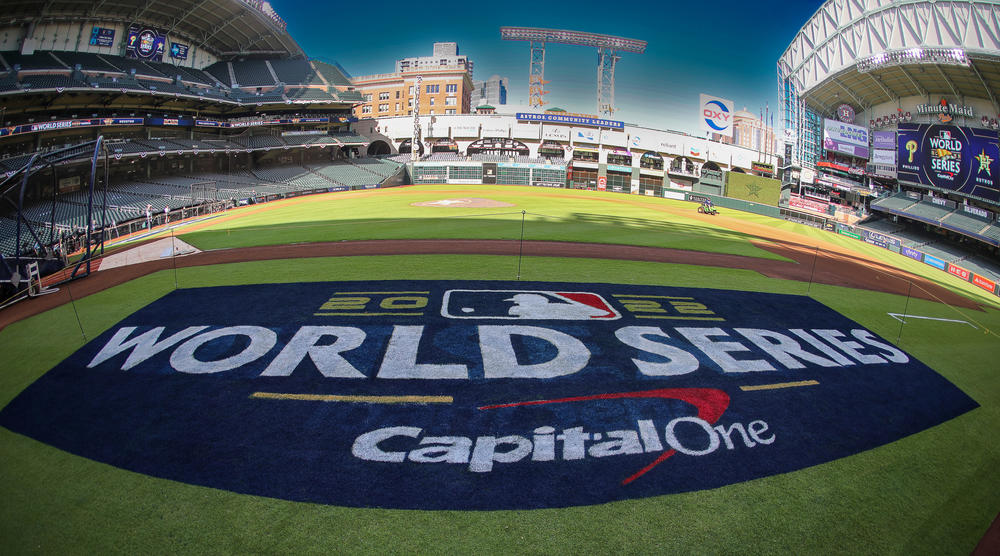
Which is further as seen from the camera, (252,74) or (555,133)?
(555,133)

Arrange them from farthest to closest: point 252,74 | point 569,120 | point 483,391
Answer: point 569,120, point 252,74, point 483,391

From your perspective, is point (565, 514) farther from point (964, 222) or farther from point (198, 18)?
point (198, 18)

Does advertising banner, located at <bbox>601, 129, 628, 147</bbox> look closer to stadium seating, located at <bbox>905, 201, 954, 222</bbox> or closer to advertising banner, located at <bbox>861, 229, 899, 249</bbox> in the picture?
stadium seating, located at <bbox>905, 201, 954, 222</bbox>

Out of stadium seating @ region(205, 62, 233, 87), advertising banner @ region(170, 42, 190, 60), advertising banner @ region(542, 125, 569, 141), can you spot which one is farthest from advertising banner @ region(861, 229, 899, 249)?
advertising banner @ region(170, 42, 190, 60)

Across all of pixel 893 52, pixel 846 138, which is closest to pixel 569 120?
pixel 846 138

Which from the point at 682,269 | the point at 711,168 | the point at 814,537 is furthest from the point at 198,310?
the point at 711,168

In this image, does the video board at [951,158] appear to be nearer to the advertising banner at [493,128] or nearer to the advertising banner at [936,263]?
the advertising banner at [936,263]

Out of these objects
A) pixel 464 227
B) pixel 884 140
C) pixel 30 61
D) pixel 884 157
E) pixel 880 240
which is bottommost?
pixel 880 240
